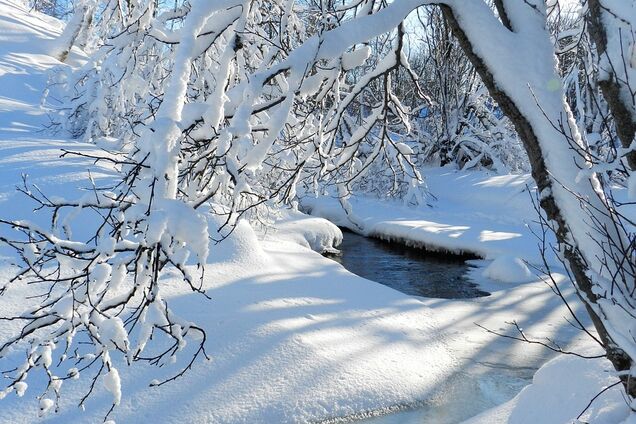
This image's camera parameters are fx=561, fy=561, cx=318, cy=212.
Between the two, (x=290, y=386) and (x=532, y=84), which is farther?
(x=290, y=386)

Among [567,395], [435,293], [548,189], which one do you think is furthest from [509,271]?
[548,189]

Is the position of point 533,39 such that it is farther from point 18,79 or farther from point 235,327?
point 18,79

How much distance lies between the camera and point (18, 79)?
1427 cm

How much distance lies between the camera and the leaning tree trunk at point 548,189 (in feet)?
9.60

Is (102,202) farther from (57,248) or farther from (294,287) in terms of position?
(294,287)

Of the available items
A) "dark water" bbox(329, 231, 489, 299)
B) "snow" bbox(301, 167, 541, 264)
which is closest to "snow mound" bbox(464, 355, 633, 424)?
"dark water" bbox(329, 231, 489, 299)

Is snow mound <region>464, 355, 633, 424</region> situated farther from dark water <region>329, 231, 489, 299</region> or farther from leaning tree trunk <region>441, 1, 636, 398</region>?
dark water <region>329, 231, 489, 299</region>

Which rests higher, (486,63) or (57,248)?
(486,63)

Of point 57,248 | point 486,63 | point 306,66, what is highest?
point 486,63

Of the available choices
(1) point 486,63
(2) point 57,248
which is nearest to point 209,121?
(2) point 57,248

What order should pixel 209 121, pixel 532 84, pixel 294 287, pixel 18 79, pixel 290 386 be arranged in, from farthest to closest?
1. pixel 18 79
2. pixel 294 287
3. pixel 290 386
4. pixel 532 84
5. pixel 209 121

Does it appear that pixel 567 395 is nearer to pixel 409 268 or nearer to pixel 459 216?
pixel 409 268

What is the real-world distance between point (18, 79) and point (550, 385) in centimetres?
1455

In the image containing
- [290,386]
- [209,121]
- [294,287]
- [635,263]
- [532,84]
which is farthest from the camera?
[294,287]
